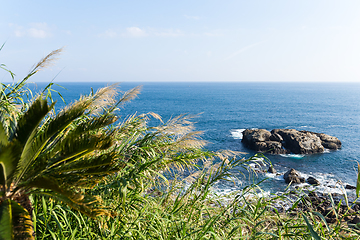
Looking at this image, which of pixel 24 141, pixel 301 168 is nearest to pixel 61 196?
pixel 24 141

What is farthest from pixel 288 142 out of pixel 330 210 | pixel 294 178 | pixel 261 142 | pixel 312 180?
pixel 330 210

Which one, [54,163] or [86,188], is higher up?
[54,163]

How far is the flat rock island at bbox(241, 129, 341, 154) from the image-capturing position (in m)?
29.1

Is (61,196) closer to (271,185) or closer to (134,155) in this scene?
(134,155)

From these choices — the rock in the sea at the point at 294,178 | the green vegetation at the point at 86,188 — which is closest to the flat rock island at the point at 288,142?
the rock in the sea at the point at 294,178

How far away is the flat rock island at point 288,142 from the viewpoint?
1147 inches

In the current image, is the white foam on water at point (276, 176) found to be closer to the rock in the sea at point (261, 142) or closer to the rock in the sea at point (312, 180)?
the rock in the sea at point (312, 180)

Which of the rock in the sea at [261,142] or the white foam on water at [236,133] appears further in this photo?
the white foam on water at [236,133]

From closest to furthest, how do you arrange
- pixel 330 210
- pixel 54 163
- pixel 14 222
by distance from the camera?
pixel 14 222
pixel 54 163
pixel 330 210

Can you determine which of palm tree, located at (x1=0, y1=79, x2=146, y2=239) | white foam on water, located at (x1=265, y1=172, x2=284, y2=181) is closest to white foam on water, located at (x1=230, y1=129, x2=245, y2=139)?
white foam on water, located at (x1=265, y1=172, x2=284, y2=181)

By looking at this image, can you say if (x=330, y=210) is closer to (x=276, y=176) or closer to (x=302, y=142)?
(x=276, y=176)

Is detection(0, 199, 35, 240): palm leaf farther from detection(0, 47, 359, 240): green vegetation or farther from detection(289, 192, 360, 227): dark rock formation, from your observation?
detection(289, 192, 360, 227): dark rock formation

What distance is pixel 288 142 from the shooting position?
100 ft

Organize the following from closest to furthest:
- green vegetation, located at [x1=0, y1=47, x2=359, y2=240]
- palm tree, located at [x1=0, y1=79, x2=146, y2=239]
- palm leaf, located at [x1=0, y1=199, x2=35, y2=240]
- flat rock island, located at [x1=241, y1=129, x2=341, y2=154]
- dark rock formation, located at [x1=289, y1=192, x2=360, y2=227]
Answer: palm leaf, located at [x1=0, y1=199, x2=35, y2=240], palm tree, located at [x1=0, y1=79, x2=146, y2=239], green vegetation, located at [x1=0, y1=47, x2=359, y2=240], dark rock formation, located at [x1=289, y1=192, x2=360, y2=227], flat rock island, located at [x1=241, y1=129, x2=341, y2=154]
